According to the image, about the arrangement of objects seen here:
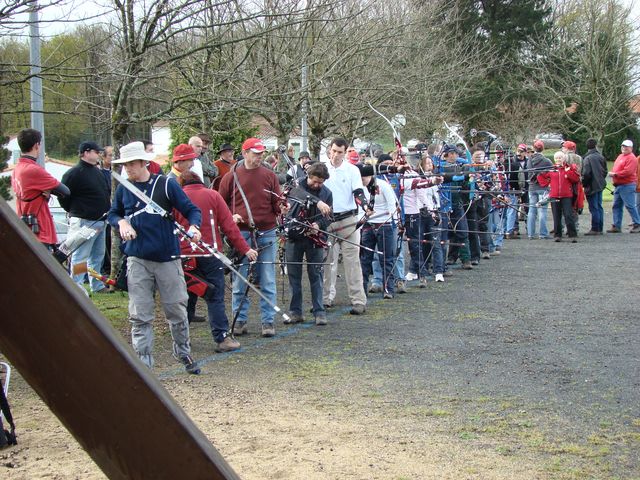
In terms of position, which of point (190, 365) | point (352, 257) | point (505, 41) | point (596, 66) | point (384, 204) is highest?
point (505, 41)

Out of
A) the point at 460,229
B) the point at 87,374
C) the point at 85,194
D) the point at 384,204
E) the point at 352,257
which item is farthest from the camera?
the point at 460,229

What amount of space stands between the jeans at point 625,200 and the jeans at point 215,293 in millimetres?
16320

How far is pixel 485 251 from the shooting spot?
60.3 ft

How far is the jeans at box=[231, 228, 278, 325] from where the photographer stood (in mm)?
9820

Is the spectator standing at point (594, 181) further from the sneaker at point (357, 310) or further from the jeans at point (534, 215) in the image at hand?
the sneaker at point (357, 310)

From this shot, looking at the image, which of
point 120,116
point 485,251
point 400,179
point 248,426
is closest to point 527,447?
point 248,426

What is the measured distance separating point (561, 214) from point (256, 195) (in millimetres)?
12861

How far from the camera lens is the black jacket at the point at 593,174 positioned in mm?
22328

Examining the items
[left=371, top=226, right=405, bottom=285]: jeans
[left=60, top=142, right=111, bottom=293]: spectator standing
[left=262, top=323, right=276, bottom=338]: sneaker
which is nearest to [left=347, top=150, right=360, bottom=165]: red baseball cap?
[left=371, top=226, right=405, bottom=285]: jeans

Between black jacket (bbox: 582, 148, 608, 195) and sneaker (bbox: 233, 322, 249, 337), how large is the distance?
14638 millimetres

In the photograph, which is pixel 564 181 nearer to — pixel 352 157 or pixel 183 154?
pixel 352 157

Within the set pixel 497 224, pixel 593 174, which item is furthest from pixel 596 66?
pixel 497 224

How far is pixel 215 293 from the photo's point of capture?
29.2ft

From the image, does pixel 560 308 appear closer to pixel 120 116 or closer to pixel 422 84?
pixel 120 116
